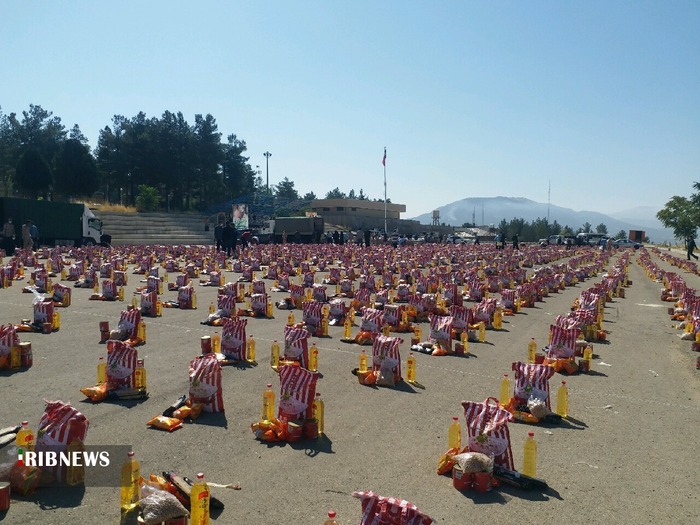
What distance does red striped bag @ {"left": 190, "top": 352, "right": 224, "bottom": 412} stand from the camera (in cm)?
871

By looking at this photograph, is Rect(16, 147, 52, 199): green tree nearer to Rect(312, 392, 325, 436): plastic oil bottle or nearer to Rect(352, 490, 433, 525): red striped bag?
Rect(312, 392, 325, 436): plastic oil bottle

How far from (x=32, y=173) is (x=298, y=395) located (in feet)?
221

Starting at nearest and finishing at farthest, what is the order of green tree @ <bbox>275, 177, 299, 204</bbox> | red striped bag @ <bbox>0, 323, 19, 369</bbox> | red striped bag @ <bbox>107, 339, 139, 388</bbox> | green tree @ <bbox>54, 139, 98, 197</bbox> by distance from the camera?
red striped bag @ <bbox>107, 339, 139, 388</bbox> < red striped bag @ <bbox>0, 323, 19, 369</bbox> < green tree @ <bbox>54, 139, 98, 197</bbox> < green tree @ <bbox>275, 177, 299, 204</bbox>

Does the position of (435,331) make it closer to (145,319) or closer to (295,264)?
(145,319)

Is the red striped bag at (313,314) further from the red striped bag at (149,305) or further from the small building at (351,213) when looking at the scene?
the small building at (351,213)

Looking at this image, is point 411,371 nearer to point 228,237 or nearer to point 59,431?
point 59,431

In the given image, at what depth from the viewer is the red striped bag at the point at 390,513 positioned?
15.7 feet

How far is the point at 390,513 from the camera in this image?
4816mm

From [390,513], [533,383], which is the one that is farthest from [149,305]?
[390,513]

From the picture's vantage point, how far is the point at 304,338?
11203mm

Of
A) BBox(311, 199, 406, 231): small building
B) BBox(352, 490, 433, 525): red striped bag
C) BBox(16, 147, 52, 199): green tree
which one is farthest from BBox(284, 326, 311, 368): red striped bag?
BBox(311, 199, 406, 231): small building

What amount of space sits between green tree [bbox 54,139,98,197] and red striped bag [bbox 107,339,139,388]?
6928 centimetres

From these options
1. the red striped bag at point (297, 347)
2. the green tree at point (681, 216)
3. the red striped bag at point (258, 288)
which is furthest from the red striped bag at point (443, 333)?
the green tree at point (681, 216)

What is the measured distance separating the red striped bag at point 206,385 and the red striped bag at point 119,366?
1248 millimetres
